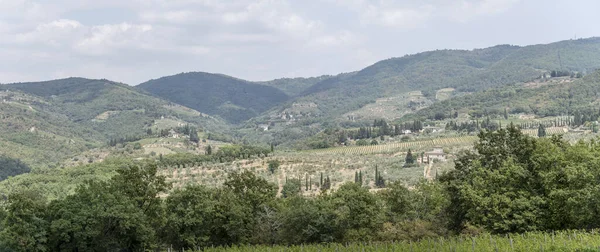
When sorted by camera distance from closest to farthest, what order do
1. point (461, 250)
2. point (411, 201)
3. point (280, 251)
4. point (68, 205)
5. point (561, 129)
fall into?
point (461, 250), point (280, 251), point (68, 205), point (411, 201), point (561, 129)

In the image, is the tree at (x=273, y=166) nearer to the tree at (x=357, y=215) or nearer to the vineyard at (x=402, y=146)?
the vineyard at (x=402, y=146)

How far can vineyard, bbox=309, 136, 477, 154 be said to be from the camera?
158 m

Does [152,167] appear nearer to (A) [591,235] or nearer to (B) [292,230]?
(B) [292,230]

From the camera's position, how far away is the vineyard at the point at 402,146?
158 metres

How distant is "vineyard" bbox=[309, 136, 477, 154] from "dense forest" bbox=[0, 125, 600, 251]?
110186 millimetres

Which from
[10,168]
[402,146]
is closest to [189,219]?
[402,146]

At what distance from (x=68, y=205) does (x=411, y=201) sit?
31180 mm

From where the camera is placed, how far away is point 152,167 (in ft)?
148

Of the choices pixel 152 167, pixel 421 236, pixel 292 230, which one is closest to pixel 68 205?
pixel 152 167

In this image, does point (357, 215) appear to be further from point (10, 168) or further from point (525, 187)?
point (10, 168)

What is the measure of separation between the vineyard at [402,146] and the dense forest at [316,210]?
11019cm

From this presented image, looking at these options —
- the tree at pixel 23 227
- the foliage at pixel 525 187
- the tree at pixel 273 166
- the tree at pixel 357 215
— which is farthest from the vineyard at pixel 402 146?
the tree at pixel 23 227

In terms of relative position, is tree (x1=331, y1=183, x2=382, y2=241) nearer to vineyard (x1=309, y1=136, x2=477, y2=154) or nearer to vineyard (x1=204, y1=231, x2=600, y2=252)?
vineyard (x1=204, y1=231, x2=600, y2=252)

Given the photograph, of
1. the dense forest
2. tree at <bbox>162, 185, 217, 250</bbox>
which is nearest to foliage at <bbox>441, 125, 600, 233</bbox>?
the dense forest
